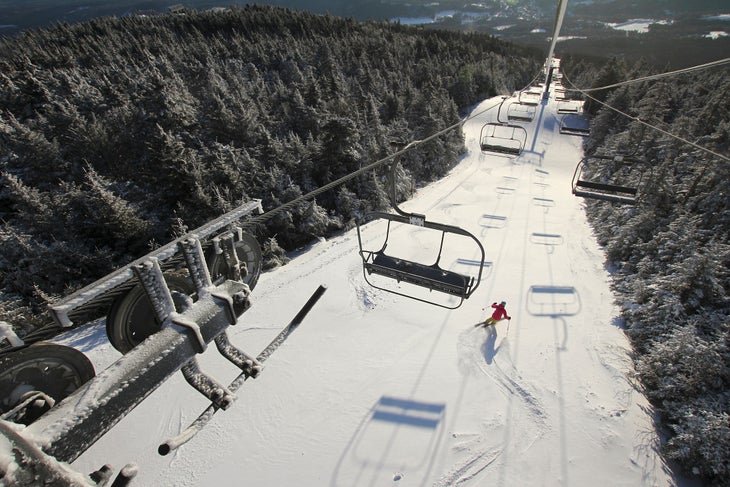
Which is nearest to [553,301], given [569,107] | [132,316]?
[132,316]

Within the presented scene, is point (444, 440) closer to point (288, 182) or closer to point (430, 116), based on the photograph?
point (288, 182)

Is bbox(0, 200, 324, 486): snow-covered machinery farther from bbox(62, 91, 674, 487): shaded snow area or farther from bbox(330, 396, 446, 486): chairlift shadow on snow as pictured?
bbox(62, 91, 674, 487): shaded snow area

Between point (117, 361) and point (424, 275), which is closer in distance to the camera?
point (117, 361)

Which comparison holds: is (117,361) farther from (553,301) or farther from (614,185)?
(553,301)

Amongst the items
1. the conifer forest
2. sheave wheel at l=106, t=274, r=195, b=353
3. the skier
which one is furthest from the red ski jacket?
sheave wheel at l=106, t=274, r=195, b=353

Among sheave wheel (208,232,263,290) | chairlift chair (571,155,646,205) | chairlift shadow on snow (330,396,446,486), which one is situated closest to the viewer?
sheave wheel (208,232,263,290)

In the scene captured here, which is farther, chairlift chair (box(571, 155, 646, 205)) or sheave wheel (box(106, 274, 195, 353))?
chairlift chair (box(571, 155, 646, 205))
